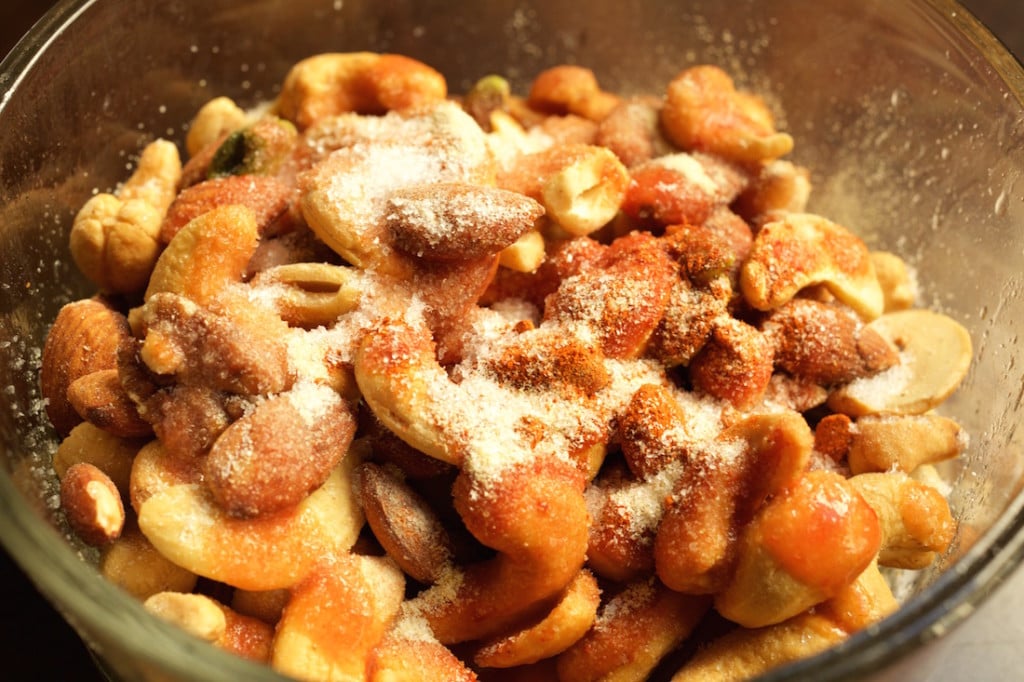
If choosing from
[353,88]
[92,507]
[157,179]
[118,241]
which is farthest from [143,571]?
[353,88]

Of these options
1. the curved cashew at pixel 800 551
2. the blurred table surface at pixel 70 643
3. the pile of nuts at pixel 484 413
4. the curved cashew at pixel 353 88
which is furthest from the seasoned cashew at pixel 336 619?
the curved cashew at pixel 353 88

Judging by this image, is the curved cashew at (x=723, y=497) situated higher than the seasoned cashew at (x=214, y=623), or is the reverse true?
the curved cashew at (x=723, y=497)

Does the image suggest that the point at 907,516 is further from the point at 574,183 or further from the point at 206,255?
the point at 206,255

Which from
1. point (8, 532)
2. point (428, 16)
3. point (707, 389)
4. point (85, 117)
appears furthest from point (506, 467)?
point (428, 16)

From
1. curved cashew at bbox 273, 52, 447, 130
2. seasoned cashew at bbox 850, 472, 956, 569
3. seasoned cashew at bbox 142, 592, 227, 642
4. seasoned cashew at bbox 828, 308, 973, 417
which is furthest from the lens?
curved cashew at bbox 273, 52, 447, 130

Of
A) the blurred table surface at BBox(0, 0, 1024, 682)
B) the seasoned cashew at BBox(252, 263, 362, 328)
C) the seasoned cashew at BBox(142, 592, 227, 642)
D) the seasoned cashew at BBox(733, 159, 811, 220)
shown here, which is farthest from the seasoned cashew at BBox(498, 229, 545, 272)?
the blurred table surface at BBox(0, 0, 1024, 682)

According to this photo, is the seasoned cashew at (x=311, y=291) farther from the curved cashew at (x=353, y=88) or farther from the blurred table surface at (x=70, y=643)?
the blurred table surface at (x=70, y=643)

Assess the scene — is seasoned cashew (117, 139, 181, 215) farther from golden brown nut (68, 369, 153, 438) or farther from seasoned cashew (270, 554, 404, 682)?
seasoned cashew (270, 554, 404, 682)

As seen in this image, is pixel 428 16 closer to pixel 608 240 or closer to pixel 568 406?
pixel 608 240
